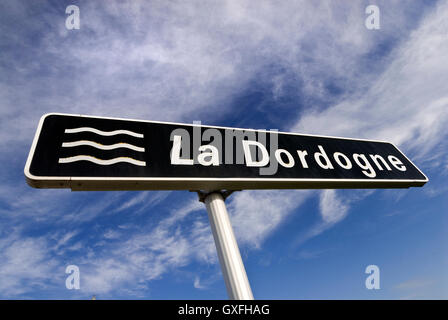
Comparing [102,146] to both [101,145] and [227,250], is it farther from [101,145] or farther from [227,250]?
[227,250]

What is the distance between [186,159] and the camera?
9.34 ft

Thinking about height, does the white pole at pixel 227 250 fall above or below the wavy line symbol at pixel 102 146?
below

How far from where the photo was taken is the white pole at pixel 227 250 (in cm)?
256

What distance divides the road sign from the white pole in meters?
0.23

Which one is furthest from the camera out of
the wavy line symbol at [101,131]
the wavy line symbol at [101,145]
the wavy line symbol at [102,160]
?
the wavy line symbol at [101,131]

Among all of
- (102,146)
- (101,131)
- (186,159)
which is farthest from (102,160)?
(186,159)

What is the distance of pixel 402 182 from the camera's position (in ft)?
12.8

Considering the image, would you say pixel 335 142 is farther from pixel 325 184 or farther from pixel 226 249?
pixel 226 249

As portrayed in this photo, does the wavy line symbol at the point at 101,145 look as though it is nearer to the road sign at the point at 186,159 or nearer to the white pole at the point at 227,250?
the road sign at the point at 186,159

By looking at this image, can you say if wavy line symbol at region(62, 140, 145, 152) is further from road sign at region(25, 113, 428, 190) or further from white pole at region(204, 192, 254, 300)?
white pole at region(204, 192, 254, 300)

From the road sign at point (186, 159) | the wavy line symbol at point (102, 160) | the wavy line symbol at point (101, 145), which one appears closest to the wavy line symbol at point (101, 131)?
the road sign at point (186, 159)

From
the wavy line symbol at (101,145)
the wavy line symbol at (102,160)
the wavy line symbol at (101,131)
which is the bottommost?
the wavy line symbol at (102,160)

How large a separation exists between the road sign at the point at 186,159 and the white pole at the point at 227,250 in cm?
23

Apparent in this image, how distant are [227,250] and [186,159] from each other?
1025mm
